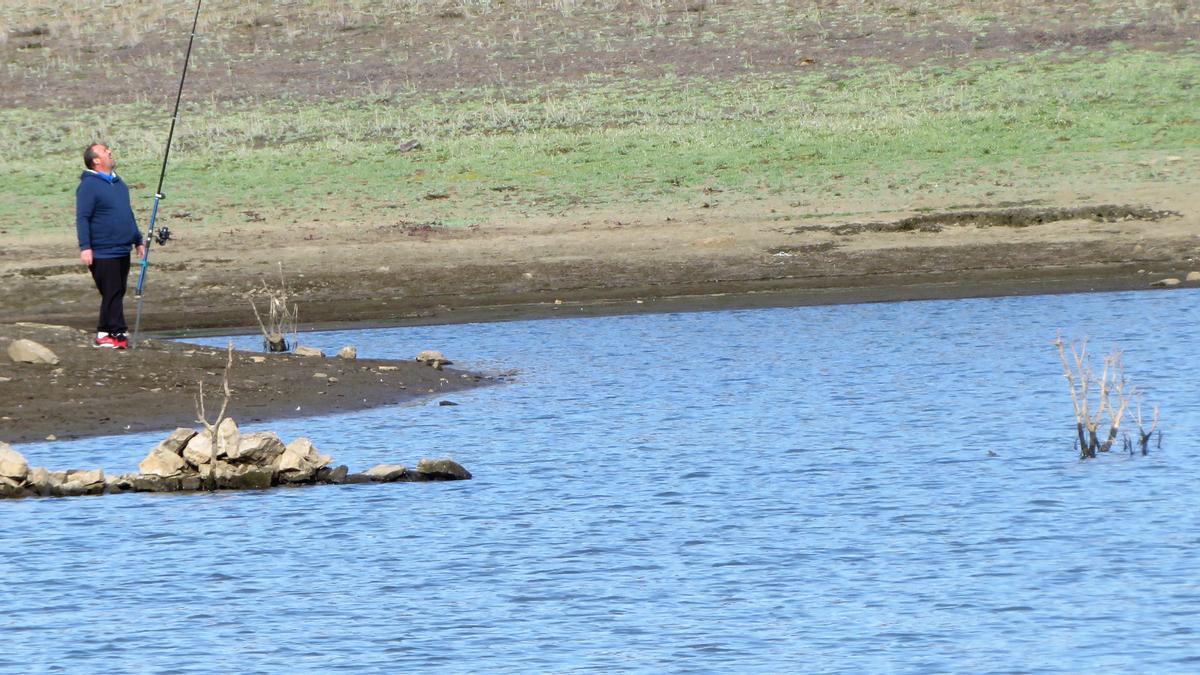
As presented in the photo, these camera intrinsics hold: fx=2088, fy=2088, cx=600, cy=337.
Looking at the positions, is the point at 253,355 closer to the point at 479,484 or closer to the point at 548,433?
the point at 548,433

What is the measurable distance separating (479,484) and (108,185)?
4473mm

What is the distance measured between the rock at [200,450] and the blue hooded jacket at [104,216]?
3.17m

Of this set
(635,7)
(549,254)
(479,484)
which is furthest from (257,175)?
(479,484)

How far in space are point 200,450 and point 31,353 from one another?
3.60 meters

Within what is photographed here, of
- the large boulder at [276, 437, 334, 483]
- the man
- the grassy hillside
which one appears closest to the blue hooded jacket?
the man

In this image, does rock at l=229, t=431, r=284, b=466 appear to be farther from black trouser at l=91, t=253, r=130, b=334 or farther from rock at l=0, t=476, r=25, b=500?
black trouser at l=91, t=253, r=130, b=334

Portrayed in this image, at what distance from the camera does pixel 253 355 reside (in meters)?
A: 17.5

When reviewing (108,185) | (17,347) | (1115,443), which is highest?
(108,185)

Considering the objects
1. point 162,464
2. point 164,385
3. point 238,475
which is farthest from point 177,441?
point 164,385

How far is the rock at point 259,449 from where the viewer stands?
12.8 m

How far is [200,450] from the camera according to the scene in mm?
12859

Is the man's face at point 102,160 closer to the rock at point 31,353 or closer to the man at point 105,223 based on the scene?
the man at point 105,223

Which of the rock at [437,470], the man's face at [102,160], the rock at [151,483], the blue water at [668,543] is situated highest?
the man's face at [102,160]

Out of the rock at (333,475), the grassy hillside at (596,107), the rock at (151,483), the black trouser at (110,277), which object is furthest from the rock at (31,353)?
the grassy hillside at (596,107)
